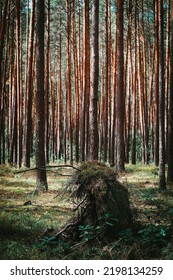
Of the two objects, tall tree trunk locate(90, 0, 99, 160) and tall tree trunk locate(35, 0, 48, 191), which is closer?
tall tree trunk locate(90, 0, 99, 160)

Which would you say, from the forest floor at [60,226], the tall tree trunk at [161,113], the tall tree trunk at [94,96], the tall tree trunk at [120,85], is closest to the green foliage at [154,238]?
the forest floor at [60,226]

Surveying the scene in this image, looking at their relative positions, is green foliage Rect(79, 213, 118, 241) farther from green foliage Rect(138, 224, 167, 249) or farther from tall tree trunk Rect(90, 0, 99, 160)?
tall tree trunk Rect(90, 0, 99, 160)

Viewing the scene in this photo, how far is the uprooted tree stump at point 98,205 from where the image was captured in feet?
15.9

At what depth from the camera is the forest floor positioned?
13.9ft

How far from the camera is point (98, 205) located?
495cm

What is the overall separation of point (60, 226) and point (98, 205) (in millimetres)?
1053

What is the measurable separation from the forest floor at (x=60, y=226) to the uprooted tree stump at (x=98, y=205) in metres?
0.18

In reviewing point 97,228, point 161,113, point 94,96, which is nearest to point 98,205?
point 97,228

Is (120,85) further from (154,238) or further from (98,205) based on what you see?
(154,238)

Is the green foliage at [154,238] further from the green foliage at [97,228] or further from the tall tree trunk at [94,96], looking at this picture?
the tall tree trunk at [94,96]

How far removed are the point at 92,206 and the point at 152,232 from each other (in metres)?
0.98

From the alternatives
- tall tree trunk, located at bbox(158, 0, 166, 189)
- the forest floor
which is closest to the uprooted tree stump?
the forest floor

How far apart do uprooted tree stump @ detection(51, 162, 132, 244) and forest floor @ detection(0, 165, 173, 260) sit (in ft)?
0.58
